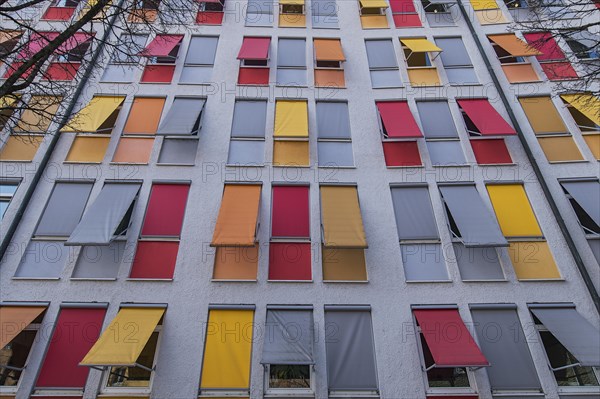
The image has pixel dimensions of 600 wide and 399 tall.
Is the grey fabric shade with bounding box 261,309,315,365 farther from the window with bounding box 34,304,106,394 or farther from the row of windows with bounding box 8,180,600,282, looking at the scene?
the window with bounding box 34,304,106,394

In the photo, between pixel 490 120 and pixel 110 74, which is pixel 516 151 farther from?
pixel 110 74

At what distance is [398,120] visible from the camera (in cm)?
977

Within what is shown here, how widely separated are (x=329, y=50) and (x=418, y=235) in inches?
274

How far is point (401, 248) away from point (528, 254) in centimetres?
297

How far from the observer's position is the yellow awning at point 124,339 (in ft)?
19.8

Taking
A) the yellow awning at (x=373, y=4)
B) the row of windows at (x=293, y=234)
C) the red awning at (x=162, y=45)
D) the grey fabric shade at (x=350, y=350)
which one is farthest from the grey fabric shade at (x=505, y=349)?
the red awning at (x=162, y=45)

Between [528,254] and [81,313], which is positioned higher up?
[528,254]

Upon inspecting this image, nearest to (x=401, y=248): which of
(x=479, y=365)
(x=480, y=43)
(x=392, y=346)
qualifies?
(x=392, y=346)

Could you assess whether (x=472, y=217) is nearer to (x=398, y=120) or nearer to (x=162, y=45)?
(x=398, y=120)

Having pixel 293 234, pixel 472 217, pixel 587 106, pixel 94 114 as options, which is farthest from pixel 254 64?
pixel 587 106

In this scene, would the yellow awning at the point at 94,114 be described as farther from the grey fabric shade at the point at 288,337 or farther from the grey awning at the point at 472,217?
the grey awning at the point at 472,217

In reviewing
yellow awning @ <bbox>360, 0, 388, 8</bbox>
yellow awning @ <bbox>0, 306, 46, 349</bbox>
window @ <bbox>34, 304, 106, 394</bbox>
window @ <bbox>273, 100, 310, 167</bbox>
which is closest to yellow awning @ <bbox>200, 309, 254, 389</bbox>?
window @ <bbox>34, 304, 106, 394</bbox>

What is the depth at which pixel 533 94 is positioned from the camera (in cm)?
1052

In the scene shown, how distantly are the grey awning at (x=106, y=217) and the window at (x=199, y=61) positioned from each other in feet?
14.0
